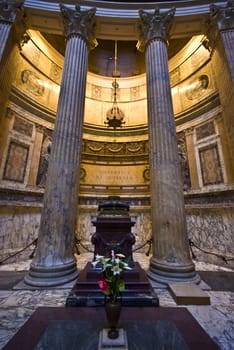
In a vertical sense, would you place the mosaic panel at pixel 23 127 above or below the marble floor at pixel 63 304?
above

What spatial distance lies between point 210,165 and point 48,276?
667 centimetres

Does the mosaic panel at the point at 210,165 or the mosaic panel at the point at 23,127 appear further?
the mosaic panel at the point at 23,127

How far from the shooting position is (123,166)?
9367 millimetres

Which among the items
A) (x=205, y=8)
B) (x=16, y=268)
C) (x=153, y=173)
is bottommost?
(x=16, y=268)

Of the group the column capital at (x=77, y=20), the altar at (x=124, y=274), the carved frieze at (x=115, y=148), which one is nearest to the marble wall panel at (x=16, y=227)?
the altar at (x=124, y=274)

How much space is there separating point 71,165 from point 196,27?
25.2 ft

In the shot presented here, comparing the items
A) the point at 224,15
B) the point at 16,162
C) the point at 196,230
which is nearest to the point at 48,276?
the point at 16,162

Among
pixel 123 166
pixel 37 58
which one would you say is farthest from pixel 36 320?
pixel 37 58

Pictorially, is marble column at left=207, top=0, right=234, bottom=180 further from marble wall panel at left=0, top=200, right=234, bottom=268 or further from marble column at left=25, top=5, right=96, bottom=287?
marble column at left=25, top=5, right=96, bottom=287

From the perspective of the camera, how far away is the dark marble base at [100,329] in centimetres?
208

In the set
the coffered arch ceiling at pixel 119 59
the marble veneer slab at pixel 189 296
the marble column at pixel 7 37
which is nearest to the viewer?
the marble veneer slab at pixel 189 296

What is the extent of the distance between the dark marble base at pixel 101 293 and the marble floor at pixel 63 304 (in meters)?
0.27

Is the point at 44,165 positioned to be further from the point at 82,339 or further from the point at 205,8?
the point at 205,8

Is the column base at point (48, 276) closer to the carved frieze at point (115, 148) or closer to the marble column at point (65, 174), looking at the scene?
the marble column at point (65, 174)
